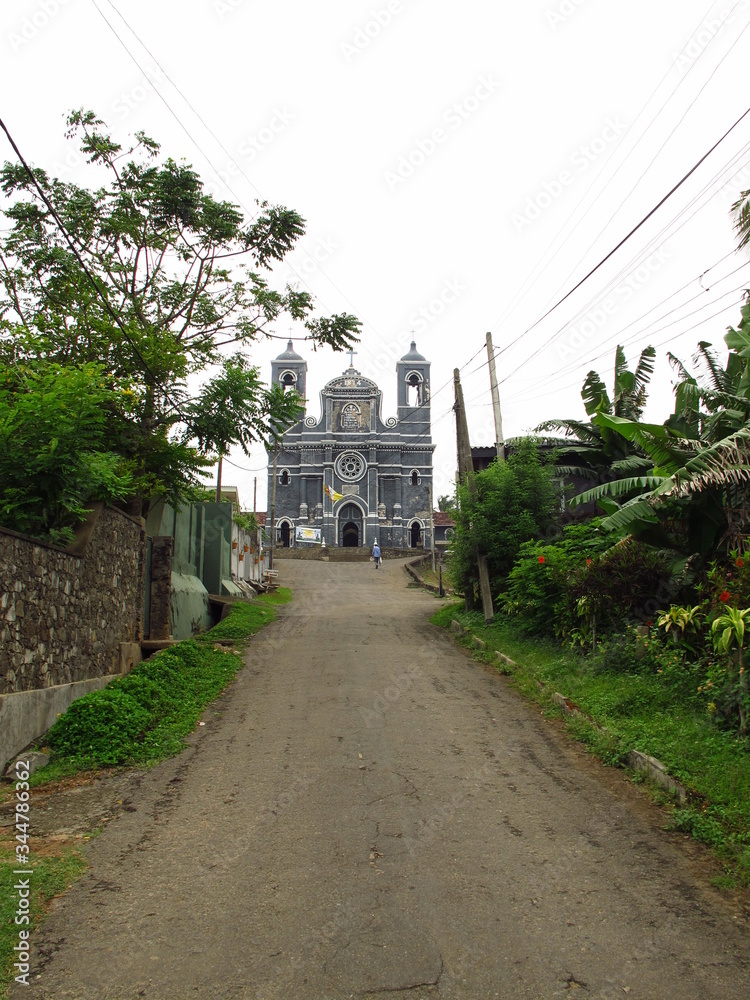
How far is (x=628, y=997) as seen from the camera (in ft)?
11.7

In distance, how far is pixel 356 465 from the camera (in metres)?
58.7

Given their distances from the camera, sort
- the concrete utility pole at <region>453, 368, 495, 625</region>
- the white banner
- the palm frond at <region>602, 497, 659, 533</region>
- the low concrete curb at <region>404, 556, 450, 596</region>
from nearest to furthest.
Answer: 1. the palm frond at <region>602, 497, 659, 533</region>
2. the concrete utility pole at <region>453, 368, 495, 625</region>
3. the low concrete curb at <region>404, 556, 450, 596</region>
4. the white banner

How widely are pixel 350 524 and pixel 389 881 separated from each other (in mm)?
53937

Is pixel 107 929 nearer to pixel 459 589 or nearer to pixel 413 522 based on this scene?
pixel 459 589

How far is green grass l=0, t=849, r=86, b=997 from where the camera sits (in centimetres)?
392

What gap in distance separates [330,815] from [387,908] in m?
1.58

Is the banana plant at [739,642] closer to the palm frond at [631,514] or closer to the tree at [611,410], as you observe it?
the palm frond at [631,514]

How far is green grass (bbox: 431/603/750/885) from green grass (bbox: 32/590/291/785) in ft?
14.8

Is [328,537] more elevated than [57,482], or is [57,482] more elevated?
[328,537]

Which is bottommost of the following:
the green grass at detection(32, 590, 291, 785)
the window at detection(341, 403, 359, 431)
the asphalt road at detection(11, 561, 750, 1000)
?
the asphalt road at detection(11, 561, 750, 1000)

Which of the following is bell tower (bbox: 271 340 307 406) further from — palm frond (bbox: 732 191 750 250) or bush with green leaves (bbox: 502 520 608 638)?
palm frond (bbox: 732 191 750 250)

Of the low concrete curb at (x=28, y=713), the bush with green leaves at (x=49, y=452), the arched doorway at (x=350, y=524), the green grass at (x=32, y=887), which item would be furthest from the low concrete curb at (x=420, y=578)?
the green grass at (x=32, y=887)

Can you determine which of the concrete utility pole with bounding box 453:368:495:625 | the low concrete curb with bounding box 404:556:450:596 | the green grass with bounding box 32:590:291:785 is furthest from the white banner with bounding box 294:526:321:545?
the green grass with bounding box 32:590:291:785

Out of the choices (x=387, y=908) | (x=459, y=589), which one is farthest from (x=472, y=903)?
(x=459, y=589)
